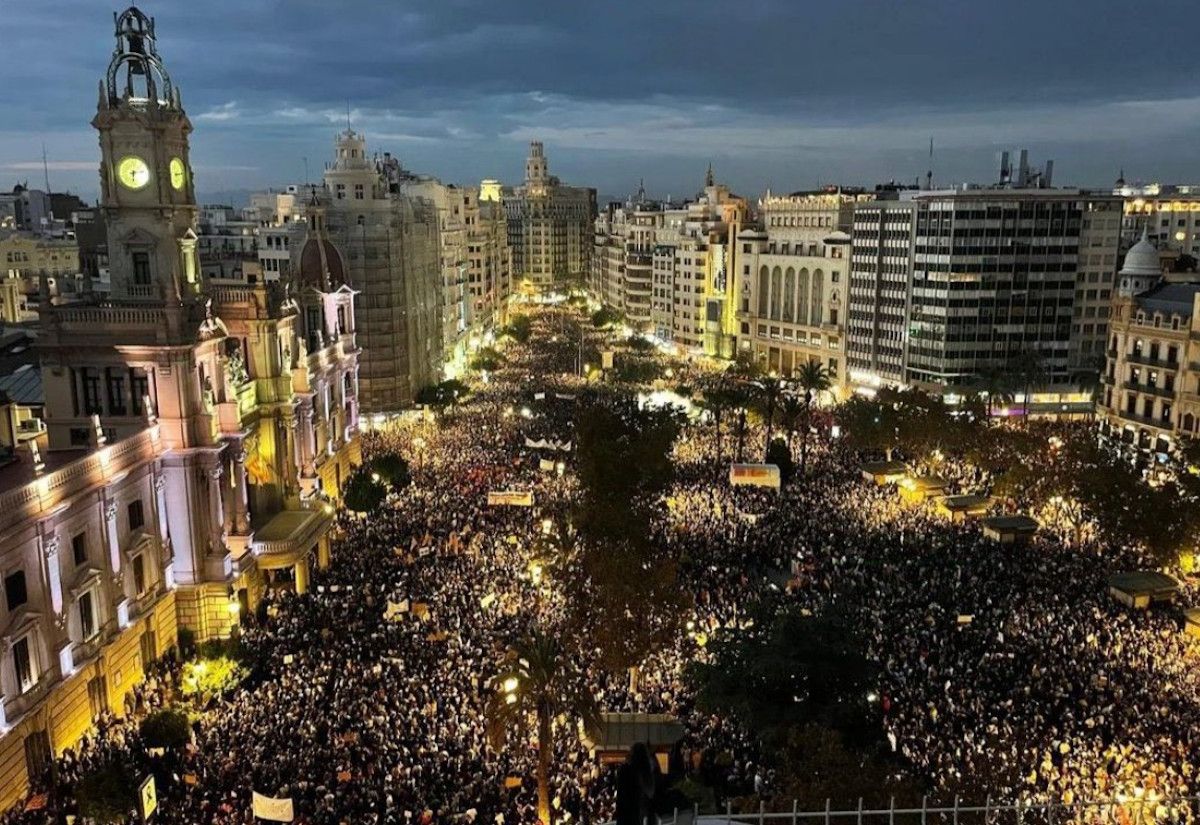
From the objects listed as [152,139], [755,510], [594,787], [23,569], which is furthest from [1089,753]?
[152,139]

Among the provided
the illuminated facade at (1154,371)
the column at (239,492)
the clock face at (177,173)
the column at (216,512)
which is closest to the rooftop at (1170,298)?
the illuminated facade at (1154,371)

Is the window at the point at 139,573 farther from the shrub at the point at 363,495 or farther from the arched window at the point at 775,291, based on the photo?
the arched window at the point at 775,291

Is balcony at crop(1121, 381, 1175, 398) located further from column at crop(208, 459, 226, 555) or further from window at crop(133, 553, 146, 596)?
window at crop(133, 553, 146, 596)

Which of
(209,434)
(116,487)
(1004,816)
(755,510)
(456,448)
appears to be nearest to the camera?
(1004,816)

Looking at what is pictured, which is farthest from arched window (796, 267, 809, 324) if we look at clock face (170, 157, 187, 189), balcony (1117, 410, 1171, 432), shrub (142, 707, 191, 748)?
shrub (142, 707, 191, 748)

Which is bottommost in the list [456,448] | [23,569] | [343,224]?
[456,448]

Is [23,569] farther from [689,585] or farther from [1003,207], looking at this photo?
[1003,207]

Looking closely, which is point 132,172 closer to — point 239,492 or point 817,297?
point 239,492

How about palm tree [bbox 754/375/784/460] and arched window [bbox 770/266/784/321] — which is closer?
palm tree [bbox 754/375/784/460]
